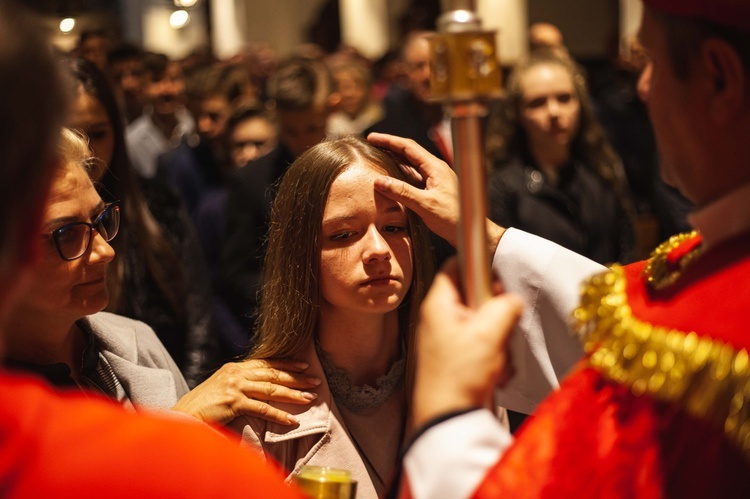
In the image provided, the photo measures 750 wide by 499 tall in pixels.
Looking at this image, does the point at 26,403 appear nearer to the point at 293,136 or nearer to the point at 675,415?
the point at 675,415

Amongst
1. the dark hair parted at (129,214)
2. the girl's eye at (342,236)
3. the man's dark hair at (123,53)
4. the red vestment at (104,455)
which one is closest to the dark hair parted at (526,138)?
the dark hair parted at (129,214)

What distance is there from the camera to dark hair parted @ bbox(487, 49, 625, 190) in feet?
16.8

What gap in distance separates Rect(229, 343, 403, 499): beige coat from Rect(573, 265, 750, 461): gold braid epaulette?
1.04 metres

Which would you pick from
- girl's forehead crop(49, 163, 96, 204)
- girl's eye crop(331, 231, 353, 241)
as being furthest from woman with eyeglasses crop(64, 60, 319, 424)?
girl's eye crop(331, 231, 353, 241)

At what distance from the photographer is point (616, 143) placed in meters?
7.29

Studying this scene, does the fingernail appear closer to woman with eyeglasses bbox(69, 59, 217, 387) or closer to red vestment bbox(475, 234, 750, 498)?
red vestment bbox(475, 234, 750, 498)

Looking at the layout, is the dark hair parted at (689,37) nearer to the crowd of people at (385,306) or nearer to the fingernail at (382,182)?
the crowd of people at (385,306)

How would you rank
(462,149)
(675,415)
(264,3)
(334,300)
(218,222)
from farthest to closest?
(264,3)
(218,222)
(334,300)
(462,149)
(675,415)

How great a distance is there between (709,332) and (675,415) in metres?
0.12

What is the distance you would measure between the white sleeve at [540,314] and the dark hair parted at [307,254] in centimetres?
29

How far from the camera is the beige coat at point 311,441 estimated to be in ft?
8.09

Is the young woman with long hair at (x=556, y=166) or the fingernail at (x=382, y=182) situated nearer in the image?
the fingernail at (x=382, y=182)

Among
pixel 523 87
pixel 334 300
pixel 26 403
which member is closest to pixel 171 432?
pixel 26 403

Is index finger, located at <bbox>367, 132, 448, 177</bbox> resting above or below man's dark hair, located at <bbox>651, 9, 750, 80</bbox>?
below
